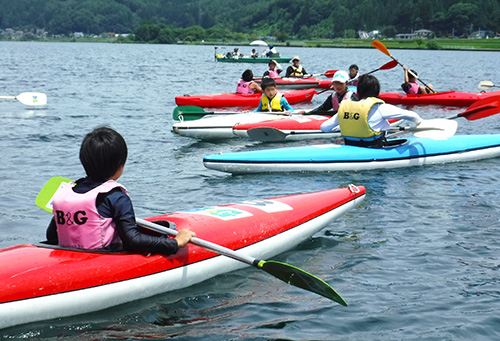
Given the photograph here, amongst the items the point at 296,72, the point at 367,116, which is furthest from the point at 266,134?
the point at 296,72

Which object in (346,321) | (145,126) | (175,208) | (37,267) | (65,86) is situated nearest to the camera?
(37,267)

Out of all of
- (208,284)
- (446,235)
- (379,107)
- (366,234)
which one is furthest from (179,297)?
(379,107)

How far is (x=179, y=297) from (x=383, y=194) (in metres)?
4.04

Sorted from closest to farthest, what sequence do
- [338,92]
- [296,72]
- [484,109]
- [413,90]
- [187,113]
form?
1. [484,109]
2. [338,92]
3. [187,113]
4. [413,90]
5. [296,72]

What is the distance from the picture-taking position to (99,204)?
4.27 meters

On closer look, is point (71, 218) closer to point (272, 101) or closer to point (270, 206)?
point (270, 206)

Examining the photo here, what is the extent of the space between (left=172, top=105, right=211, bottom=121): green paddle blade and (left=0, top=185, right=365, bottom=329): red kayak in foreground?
281 inches

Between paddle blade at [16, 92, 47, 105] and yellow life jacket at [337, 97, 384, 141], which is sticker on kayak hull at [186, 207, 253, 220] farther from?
paddle blade at [16, 92, 47, 105]

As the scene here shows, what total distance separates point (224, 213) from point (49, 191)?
1.47 metres

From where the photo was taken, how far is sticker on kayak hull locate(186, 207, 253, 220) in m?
5.44

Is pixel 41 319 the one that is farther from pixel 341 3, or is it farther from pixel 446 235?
pixel 341 3

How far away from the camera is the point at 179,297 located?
4.95 m

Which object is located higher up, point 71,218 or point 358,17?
point 358,17

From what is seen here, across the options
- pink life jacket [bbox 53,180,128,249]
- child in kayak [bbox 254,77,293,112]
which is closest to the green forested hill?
→ child in kayak [bbox 254,77,293,112]
